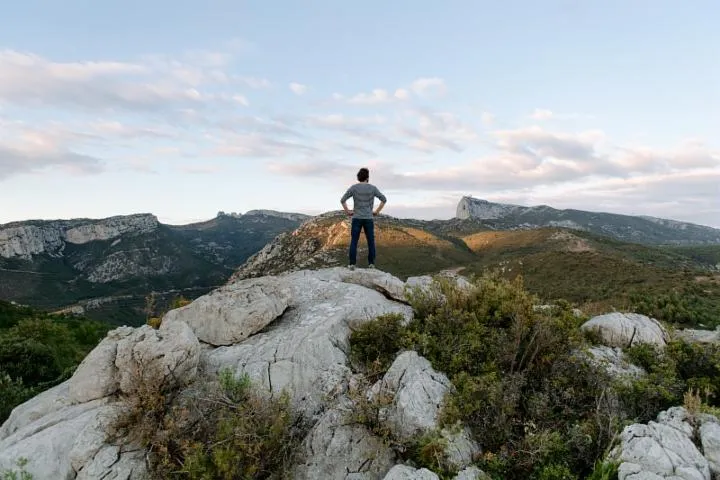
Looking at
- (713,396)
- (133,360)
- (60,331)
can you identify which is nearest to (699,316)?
(713,396)

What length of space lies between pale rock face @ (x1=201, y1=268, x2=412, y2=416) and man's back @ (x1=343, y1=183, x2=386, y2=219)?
10.1 feet

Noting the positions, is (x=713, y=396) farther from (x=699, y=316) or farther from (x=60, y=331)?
(x=699, y=316)

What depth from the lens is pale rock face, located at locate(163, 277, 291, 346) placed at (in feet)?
30.1

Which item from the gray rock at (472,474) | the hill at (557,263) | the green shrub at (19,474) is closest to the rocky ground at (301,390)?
the gray rock at (472,474)

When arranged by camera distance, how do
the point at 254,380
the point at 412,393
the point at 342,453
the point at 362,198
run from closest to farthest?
the point at 342,453 → the point at 412,393 → the point at 254,380 → the point at 362,198

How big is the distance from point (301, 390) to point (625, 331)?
8.03 m

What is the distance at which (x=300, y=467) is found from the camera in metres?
6.03

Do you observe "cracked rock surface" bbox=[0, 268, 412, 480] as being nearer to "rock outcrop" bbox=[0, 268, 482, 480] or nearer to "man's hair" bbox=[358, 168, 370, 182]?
"rock outcrop" bbox=[0, 268, 482, 480]

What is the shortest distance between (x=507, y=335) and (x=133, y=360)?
7367 mm

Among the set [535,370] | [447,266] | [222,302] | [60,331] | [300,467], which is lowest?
[447,266]

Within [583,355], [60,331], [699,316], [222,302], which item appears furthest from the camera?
[699,316]

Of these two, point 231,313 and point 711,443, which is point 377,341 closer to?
point 231,313

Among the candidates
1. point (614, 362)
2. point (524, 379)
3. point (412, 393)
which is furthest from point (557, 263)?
point (412, 393)

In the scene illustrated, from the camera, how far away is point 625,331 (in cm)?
954
